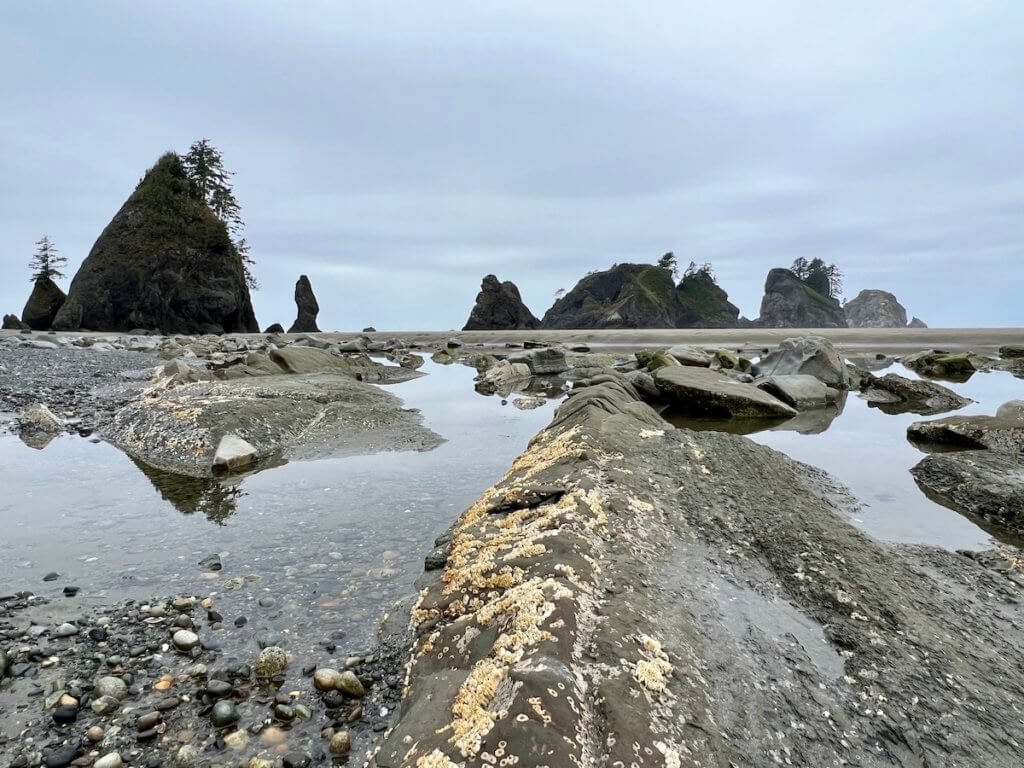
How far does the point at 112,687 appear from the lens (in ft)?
9.71

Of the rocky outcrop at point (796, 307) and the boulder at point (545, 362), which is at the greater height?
the rocky outcrop at point (796, 307)

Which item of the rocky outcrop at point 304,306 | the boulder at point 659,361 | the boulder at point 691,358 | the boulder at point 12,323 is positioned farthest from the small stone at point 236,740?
Answer: the rocky outcrop at point 304,306

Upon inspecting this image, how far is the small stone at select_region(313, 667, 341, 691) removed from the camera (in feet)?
10.0

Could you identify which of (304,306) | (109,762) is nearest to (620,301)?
(304,306)

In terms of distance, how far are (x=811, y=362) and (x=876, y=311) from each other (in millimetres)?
193437

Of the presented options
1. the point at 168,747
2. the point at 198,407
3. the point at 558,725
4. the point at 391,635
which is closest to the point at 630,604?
the point at 558,725

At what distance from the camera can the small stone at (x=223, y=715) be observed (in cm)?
277

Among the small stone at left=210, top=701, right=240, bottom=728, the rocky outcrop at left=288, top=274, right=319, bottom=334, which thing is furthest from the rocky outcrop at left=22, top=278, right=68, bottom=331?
the small stone at left=210, top=701, right=240, bottom=728

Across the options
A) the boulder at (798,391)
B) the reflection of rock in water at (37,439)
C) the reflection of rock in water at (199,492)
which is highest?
the boulder at (798,391)

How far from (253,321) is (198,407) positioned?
64.9 meters

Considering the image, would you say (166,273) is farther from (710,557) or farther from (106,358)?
(710,557)

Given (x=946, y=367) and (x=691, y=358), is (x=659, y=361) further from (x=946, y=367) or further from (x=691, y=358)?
(x=946, y=367)

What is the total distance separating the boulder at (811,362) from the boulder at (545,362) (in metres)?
7.64

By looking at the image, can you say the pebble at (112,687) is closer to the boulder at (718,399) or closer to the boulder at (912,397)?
the boulder at (718,399)
